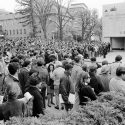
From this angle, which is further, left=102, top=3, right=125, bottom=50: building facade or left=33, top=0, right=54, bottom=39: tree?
left=33, top=0, right=54, bottom=39: tree

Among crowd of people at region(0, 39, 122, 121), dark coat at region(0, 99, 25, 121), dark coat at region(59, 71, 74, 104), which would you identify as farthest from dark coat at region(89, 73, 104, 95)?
dark coat at region(0, 99, 25, 121)

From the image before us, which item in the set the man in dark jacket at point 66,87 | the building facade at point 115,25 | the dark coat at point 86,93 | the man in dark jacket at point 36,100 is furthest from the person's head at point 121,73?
the building facade at point 115,25

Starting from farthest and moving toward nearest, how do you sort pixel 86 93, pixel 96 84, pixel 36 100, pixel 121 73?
pixel 96 84 → pixel 121 73 → pixel 86 93 → pixel 36 100

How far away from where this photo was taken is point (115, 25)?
35594 millimetres

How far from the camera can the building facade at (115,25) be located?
35.1 m

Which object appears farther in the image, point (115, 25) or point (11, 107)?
point (115, 25)

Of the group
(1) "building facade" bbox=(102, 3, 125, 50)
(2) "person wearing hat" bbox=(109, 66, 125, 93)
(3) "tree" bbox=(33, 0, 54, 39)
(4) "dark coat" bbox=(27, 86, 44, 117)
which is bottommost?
(4) "dark coat" bbox=(27, 86, 44, 117)

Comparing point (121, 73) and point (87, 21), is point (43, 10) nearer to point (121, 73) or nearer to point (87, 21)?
point (87, 21)

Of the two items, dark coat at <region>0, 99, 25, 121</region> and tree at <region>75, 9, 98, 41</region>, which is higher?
tree at <region>75, 9, 98, 41</region>

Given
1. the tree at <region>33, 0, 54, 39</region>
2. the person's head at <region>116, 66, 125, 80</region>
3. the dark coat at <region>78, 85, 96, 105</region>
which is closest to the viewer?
the dark coat at <region>78, 85, 96, 105</region>

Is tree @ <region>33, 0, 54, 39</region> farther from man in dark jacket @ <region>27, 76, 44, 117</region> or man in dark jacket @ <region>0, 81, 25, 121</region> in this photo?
man in dark jacket @ <region>0, 81, 25, 121</region>

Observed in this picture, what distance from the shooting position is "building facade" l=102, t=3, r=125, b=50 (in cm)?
3509

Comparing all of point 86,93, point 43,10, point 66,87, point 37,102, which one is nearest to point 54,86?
point 66,87

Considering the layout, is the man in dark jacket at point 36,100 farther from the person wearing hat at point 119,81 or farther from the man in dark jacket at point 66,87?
the person wearing hat at point 119,81
